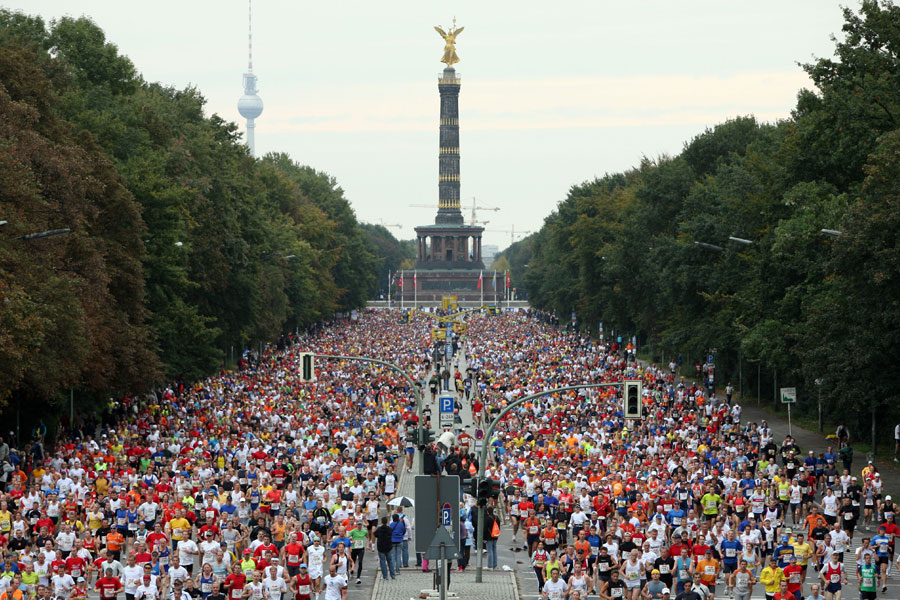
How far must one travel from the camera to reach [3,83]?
1716 inches

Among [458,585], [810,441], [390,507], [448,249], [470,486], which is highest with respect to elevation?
[448,249]

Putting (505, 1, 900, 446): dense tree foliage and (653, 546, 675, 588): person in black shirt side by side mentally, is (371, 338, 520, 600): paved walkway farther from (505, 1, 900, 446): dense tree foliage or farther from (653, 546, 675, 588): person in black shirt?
(505, 1, 900, 446): dense tree foliage

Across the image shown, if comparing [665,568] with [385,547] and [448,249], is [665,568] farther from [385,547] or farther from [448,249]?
[448,249]

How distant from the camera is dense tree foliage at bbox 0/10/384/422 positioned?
38219mm

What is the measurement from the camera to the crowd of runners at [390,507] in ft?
76.3

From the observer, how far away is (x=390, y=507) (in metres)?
30.6

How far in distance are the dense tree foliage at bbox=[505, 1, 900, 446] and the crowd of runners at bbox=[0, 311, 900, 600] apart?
9.32 ft

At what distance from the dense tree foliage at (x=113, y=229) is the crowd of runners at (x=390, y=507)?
2.62 meters

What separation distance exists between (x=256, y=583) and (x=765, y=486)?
45.4 ft

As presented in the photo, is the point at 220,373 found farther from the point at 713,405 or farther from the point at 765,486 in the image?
the point at 765,486

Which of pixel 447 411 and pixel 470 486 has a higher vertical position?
pixel 447 411

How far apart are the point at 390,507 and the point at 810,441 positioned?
21.3 meters

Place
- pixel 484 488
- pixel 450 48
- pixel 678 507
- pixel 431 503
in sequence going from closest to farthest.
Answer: pixel 431 503 < pixel 484 488 < pixel 678 507 < pixel 450 48

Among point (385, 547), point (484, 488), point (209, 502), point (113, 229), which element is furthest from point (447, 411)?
point (484, 488)
